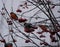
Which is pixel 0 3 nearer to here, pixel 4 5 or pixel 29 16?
pixel 4 5

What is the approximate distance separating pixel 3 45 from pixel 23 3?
957 millimetres

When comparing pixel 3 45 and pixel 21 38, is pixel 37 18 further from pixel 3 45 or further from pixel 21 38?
pixel 3 45

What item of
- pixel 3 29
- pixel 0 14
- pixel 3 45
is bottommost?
pixel 3 45

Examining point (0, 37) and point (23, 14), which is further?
point (23, 14)

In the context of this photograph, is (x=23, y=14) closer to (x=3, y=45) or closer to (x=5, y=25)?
(x=5, y=25)

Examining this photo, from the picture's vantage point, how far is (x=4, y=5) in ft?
15.5

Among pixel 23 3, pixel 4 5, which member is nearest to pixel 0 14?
pixel 4 5

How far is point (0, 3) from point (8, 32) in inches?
26.3

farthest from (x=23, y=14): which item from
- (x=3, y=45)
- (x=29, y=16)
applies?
(x=3, y=45)

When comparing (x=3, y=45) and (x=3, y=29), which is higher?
(x=3, y=29)

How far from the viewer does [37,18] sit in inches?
181

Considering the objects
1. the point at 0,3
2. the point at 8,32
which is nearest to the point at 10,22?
the point at 8,32

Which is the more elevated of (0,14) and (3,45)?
(0,14)

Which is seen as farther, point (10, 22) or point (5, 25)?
point (5, 25)
